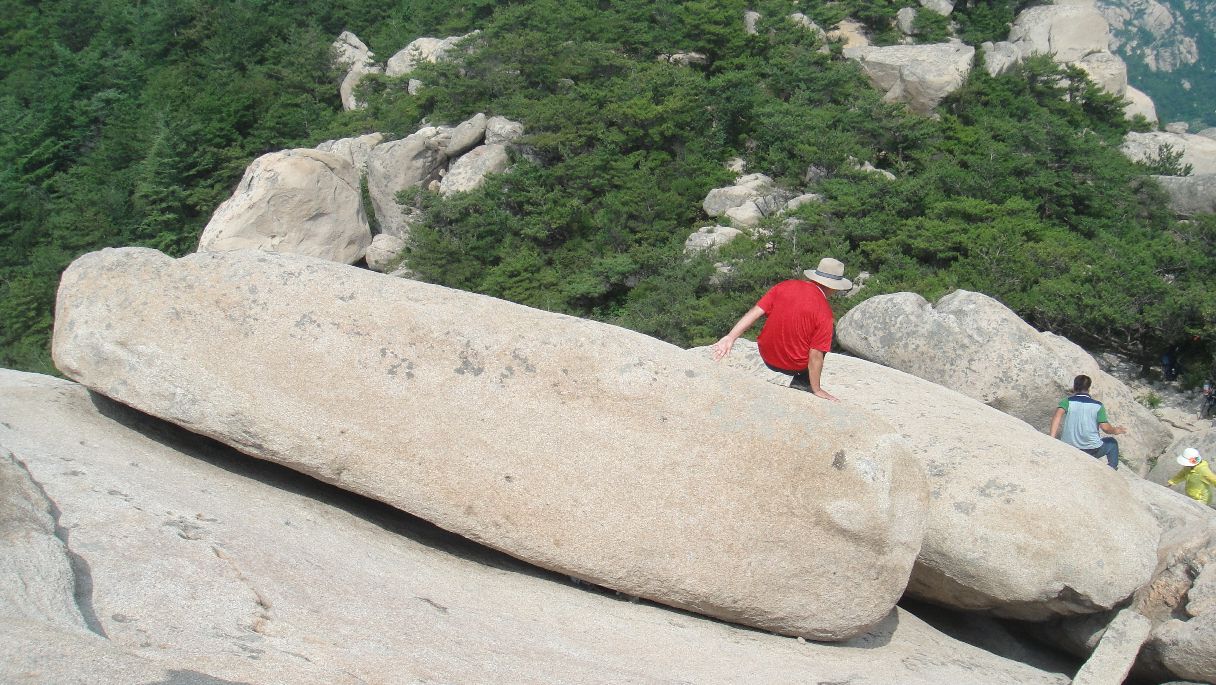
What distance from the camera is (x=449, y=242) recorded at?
17.7 metres

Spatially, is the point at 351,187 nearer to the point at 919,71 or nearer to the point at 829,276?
the point at 919,71

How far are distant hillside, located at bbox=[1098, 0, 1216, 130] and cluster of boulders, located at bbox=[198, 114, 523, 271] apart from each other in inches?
1925

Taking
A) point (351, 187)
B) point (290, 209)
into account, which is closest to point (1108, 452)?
point (290, 209)

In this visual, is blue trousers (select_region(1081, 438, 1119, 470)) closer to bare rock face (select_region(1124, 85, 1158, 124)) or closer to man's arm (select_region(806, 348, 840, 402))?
man's arm (select_region(806, 348, 840, 402))

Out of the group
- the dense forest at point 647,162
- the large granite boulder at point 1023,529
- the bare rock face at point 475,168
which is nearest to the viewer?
the large granite boulder at point 1023,529

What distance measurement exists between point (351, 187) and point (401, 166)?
158 cm

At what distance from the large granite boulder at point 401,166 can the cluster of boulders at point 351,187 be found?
0.02m

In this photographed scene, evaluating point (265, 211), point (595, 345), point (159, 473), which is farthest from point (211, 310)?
point (265, 211)

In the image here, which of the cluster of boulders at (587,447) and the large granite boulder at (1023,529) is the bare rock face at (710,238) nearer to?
the large granite boulder at (1023,529)

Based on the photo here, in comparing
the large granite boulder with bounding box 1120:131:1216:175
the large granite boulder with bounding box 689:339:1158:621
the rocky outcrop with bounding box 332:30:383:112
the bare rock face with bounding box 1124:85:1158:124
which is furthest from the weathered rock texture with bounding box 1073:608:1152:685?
the rocky outcrop with bounding box 332:30:383:112

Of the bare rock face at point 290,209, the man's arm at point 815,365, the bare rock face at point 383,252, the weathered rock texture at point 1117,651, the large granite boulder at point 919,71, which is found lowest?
the bare rock face at point 383,252

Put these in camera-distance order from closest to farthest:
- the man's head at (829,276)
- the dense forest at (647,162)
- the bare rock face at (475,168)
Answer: the man's head at (829,276) → the dense forest at (647,162) → the bare rock face at (475,168)

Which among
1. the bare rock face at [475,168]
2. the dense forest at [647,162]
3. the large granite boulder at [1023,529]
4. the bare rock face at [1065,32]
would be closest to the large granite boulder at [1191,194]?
the dense forest at [647,162]

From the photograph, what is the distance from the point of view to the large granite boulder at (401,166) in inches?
779
